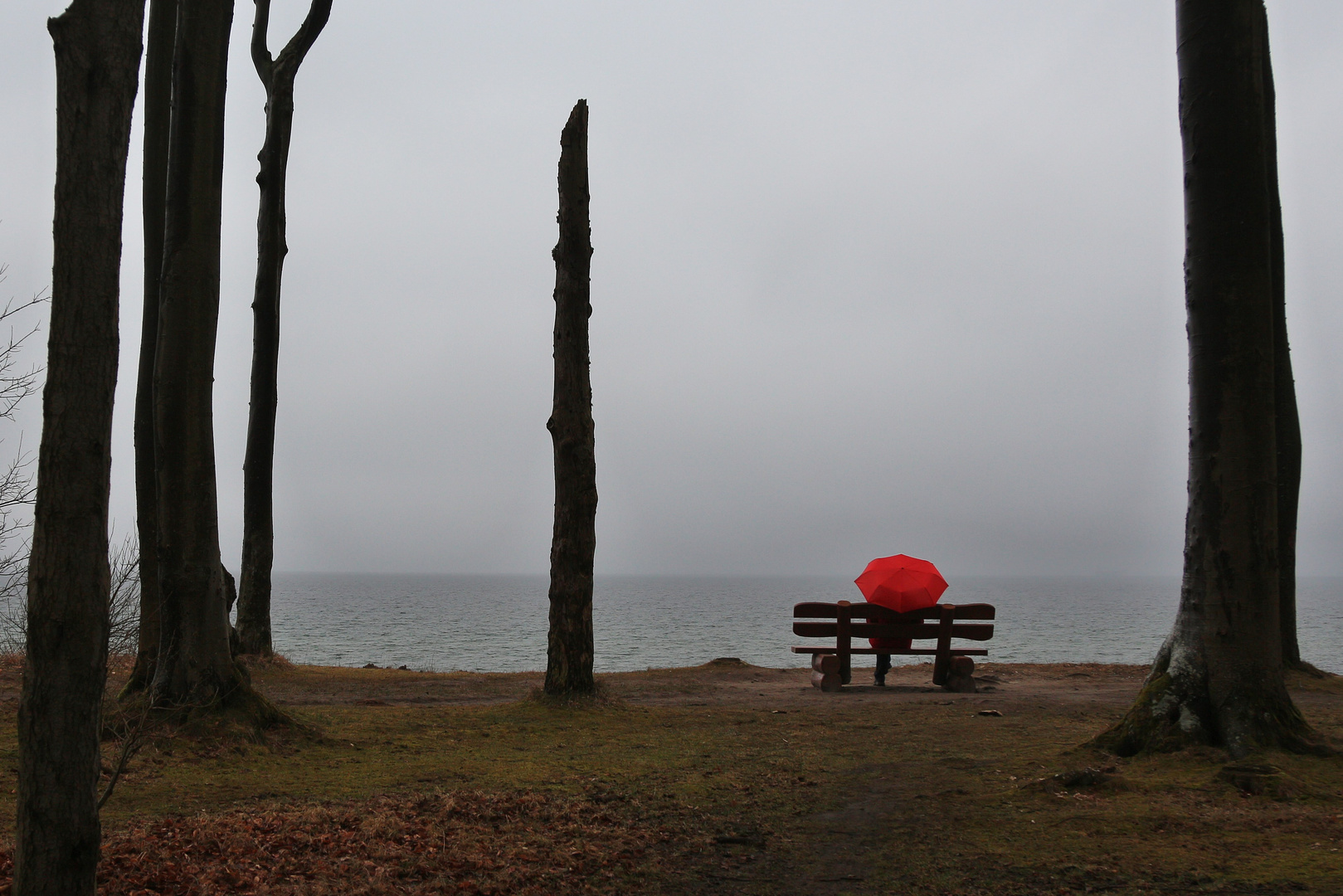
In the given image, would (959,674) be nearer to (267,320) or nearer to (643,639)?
(267,320)

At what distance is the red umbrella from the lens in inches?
557

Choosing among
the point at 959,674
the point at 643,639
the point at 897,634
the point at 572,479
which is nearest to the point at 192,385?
the point at 572,479

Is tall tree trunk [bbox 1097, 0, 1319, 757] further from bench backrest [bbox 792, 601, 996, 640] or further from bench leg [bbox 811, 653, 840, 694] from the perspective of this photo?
bench leg [bbox 811, 653, 840, 694]

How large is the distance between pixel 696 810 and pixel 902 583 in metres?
8.72

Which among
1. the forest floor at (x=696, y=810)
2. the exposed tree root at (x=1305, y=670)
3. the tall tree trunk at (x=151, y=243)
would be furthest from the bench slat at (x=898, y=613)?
the tall tree trunk at (x=151, y=243)

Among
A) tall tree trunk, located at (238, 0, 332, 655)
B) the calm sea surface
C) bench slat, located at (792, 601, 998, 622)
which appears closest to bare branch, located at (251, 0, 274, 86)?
tall tree trunk, located at (238, 0, 332, 655)

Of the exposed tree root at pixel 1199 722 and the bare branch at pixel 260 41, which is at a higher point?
the bare branch at pixel 260 41

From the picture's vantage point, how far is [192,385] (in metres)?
9.16

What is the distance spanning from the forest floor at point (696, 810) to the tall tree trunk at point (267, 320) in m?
5.69

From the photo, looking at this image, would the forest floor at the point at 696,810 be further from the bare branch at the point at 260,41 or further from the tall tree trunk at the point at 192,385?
the bare branch at the point at 260,41

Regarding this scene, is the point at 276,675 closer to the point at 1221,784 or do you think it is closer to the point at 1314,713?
the point at 1221,784

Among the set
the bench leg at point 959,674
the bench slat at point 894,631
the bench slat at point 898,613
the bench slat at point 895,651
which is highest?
the bench slat at point 898,613

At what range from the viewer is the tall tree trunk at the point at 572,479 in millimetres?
11469

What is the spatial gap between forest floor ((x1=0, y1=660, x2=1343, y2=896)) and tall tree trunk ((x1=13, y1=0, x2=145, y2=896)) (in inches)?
39.6
